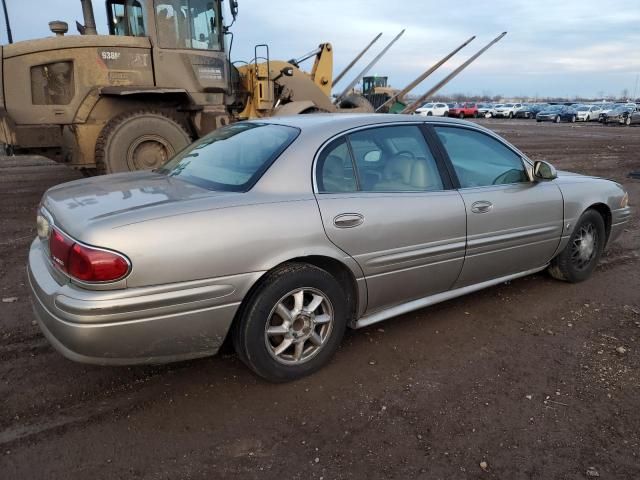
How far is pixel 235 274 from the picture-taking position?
2621 mm

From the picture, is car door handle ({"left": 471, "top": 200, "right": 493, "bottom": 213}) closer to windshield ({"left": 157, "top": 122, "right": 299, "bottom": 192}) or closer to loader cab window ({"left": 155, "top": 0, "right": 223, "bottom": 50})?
windshield ({"left": 157, "top": 122, "right": 299, "bottom": 192})

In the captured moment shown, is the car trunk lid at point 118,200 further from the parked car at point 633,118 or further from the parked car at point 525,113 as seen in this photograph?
the parked car at point 525,113

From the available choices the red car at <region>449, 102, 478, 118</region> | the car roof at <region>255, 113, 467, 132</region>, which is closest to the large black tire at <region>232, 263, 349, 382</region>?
the car roof at <region>255, 113, 467, 132</region>

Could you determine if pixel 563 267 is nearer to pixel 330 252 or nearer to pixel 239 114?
pixel 330 252

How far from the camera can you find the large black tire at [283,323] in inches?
109

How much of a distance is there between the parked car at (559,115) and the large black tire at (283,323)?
4615cm

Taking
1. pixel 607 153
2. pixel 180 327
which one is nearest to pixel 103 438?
pixel 180 327

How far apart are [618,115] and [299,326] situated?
4265cm

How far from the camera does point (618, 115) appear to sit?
37.8 meters

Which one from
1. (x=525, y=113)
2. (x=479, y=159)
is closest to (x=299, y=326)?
(x=479, y=159)

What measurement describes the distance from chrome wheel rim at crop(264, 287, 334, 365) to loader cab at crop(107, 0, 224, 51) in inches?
255

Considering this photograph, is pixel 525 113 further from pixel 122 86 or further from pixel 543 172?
pixel 543 172

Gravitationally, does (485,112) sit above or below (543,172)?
below

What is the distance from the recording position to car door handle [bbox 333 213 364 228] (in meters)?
2.96
